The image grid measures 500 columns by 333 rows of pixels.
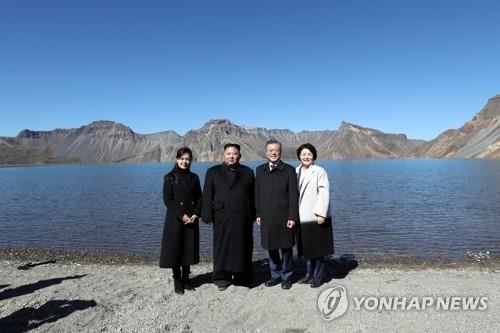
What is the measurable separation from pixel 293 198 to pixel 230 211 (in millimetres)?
1442

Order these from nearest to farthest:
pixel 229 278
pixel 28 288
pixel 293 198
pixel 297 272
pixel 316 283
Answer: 1. pixel 293 198
2. pixel 316 283
3. pixel 229 278
4. pixel 28 288
5. pixel 297 272

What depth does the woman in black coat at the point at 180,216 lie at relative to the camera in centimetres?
870

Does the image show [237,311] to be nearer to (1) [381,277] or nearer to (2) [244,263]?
(2) [244,263]

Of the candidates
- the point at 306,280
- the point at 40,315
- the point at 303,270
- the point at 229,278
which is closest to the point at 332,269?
the point at 303,270

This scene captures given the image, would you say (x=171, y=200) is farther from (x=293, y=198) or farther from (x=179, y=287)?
(x=293, y=198)

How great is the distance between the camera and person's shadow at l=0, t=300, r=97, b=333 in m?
7.18

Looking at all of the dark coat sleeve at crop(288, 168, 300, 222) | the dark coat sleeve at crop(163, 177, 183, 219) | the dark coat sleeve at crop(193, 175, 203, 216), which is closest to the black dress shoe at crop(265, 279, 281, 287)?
the dark coat sleeve at crop(288, 168, 300, 222)

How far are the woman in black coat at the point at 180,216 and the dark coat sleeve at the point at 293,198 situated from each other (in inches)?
81.7

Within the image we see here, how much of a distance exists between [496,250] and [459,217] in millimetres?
9613

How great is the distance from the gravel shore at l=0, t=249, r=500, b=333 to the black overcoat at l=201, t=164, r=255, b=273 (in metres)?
0.79

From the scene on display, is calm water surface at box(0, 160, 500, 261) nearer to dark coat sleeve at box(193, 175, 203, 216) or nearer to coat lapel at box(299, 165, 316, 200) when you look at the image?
dark coat sleeve at box(193, 175, 203, 216)

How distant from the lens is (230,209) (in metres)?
8.77

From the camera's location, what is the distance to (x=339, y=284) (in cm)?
920

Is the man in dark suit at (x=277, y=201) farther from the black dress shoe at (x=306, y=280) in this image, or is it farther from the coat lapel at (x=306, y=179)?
the black dress shoe at (x=306, y=280)
